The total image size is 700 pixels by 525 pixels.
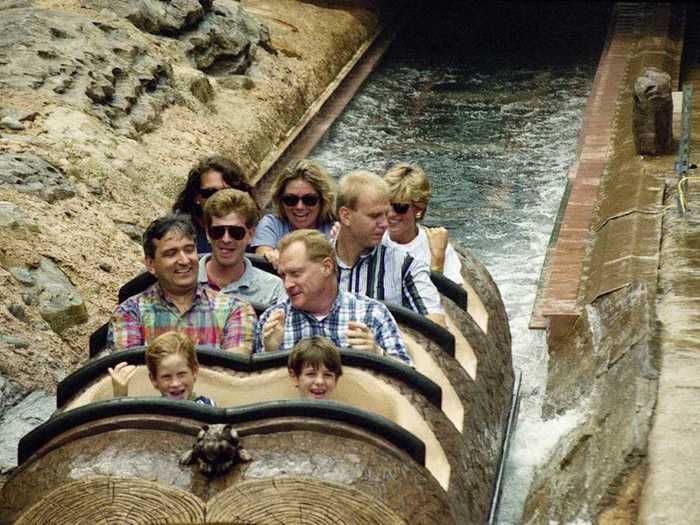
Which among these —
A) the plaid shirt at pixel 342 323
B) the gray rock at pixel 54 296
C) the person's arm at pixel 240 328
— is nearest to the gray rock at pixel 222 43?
the gray rock at pixel 54 296

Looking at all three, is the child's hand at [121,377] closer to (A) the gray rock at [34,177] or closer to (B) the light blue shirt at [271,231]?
(B) the light blue shirt at [271,231]

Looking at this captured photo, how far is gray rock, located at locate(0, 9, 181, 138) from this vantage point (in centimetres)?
1173

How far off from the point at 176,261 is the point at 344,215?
735mm

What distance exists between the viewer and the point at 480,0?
796 inches

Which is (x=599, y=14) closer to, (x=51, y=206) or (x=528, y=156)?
(x=528, y=156)

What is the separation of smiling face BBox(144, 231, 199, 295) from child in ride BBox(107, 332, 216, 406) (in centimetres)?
63

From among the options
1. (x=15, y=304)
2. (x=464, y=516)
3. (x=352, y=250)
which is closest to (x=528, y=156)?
(x=15, y=304)

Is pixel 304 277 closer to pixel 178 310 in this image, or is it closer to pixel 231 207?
pixel 178 310

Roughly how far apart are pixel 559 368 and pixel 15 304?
2990 mm

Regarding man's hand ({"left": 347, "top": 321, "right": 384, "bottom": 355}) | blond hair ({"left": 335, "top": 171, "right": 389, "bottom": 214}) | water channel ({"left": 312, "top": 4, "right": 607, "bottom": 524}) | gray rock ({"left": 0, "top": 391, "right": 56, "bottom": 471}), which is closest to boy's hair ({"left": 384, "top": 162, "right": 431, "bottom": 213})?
blond hair ({"left": 335, "top": 171, "right": 389, "bottom": 214})

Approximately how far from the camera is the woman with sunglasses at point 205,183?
6.85 meters

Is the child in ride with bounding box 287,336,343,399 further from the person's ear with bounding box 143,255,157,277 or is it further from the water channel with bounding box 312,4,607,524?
the water channel with bounding box 312,4,607,524

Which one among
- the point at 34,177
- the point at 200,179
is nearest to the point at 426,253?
the point at 200,179

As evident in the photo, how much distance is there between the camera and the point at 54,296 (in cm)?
859
